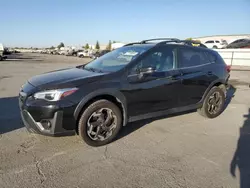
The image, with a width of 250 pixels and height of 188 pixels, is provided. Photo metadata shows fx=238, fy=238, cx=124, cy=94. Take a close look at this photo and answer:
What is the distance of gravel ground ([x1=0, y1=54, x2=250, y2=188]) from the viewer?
2.92m

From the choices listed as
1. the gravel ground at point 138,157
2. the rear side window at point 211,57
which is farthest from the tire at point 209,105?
the rear side window at point 211,57

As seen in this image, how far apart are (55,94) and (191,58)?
301 cm

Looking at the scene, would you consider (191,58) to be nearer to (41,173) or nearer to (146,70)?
(146,70)

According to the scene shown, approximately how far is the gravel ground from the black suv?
1.13ft

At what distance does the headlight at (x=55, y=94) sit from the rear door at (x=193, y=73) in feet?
7.68

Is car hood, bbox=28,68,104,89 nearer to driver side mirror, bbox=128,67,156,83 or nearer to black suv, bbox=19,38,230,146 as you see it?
black suv, bbox=19,38,230,146

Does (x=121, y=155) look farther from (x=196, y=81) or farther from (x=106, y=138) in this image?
(x=196, y=81)

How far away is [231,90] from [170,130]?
5535mm

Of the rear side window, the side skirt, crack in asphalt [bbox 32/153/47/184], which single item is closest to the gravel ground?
crack in asphalt [bbox 32/153/47/184]

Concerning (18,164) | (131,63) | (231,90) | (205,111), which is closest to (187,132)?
(205,111)

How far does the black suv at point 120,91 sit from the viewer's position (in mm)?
3543

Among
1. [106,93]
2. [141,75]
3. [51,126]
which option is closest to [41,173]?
[51,126]

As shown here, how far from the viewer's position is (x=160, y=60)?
15.0 feet

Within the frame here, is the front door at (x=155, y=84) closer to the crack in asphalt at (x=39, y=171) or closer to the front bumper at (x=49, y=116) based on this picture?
the front bumper at (x=49, y=116)
